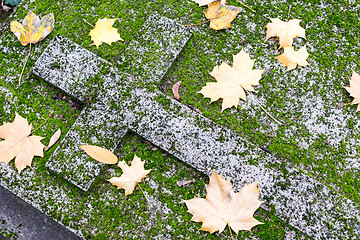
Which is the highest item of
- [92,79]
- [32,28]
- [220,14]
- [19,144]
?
[220,14]

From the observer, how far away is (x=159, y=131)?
1.93 m

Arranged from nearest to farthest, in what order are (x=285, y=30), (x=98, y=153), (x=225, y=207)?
(x=225, y=207), (x=98, y=153), (x=285, y=30)

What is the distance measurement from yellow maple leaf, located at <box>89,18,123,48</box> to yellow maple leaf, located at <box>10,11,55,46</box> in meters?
0.36

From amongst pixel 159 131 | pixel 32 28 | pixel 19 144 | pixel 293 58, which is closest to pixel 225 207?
pixel 159 131

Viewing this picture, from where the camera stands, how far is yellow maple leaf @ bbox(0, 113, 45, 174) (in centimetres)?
196

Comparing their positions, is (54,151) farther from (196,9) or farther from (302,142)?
(302,142)

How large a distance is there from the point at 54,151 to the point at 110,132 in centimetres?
41

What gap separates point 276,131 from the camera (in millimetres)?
1995

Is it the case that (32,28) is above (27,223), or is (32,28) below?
above

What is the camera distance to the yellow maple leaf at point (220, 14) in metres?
2.18

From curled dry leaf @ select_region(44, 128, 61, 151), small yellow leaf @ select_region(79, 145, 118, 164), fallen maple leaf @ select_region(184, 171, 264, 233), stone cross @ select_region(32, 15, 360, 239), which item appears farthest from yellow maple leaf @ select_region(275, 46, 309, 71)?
curled dry leaf @ select_region(44, 128, 61, 151)

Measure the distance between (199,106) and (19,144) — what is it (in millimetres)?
1312

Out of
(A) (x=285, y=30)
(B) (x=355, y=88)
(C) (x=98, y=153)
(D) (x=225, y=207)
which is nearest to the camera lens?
(D) (x=225, y=207)

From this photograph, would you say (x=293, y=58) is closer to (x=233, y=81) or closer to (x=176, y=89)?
(x=233, y=81)
